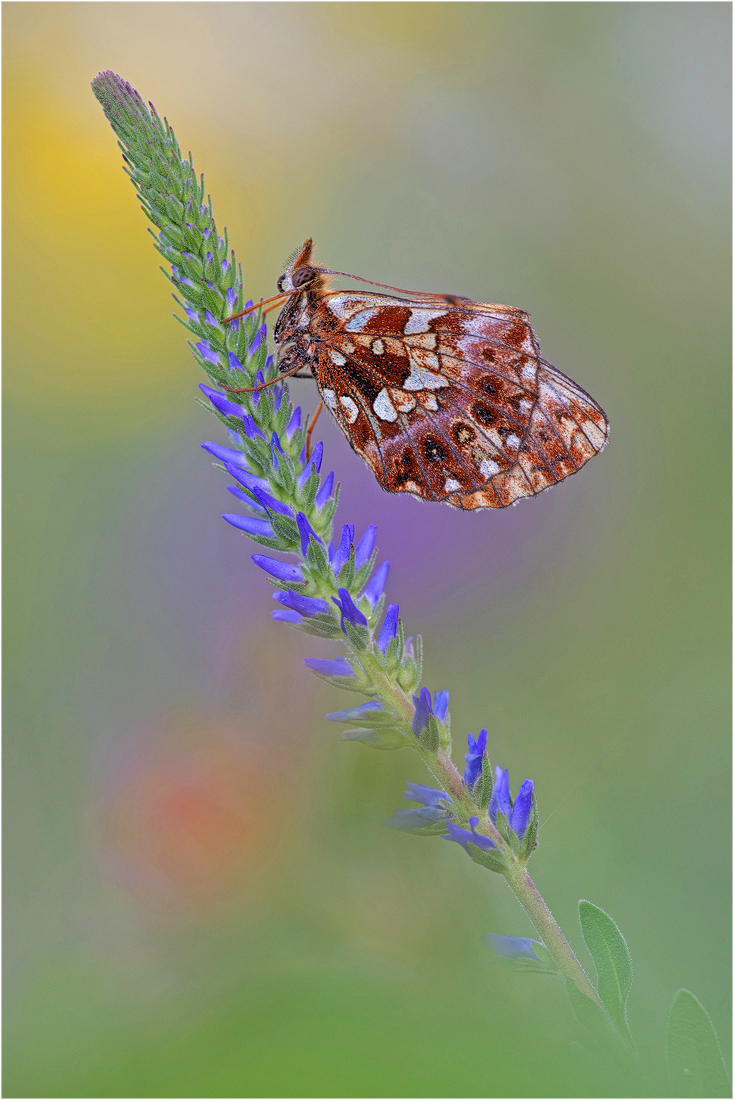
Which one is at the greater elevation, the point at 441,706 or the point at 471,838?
the point at 441,706

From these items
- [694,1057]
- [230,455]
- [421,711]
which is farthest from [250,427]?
[694,1057]

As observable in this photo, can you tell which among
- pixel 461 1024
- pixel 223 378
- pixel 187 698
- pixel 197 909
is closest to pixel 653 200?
pixel 187 698

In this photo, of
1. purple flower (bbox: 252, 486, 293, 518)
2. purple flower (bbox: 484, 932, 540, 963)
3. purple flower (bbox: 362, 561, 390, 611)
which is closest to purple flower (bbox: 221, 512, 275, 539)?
purple flower (bbox: 252, 486, 293, 518)

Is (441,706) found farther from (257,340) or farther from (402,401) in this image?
(402,401)

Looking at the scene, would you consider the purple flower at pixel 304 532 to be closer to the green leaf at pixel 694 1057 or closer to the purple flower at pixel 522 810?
the purple flower at pixel 522 810

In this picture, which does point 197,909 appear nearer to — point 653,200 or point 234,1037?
point 234,1037

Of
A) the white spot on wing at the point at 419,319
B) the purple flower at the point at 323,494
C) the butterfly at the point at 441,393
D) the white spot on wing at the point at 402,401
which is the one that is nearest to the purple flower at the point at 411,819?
the purple flower at the point at 323,494
